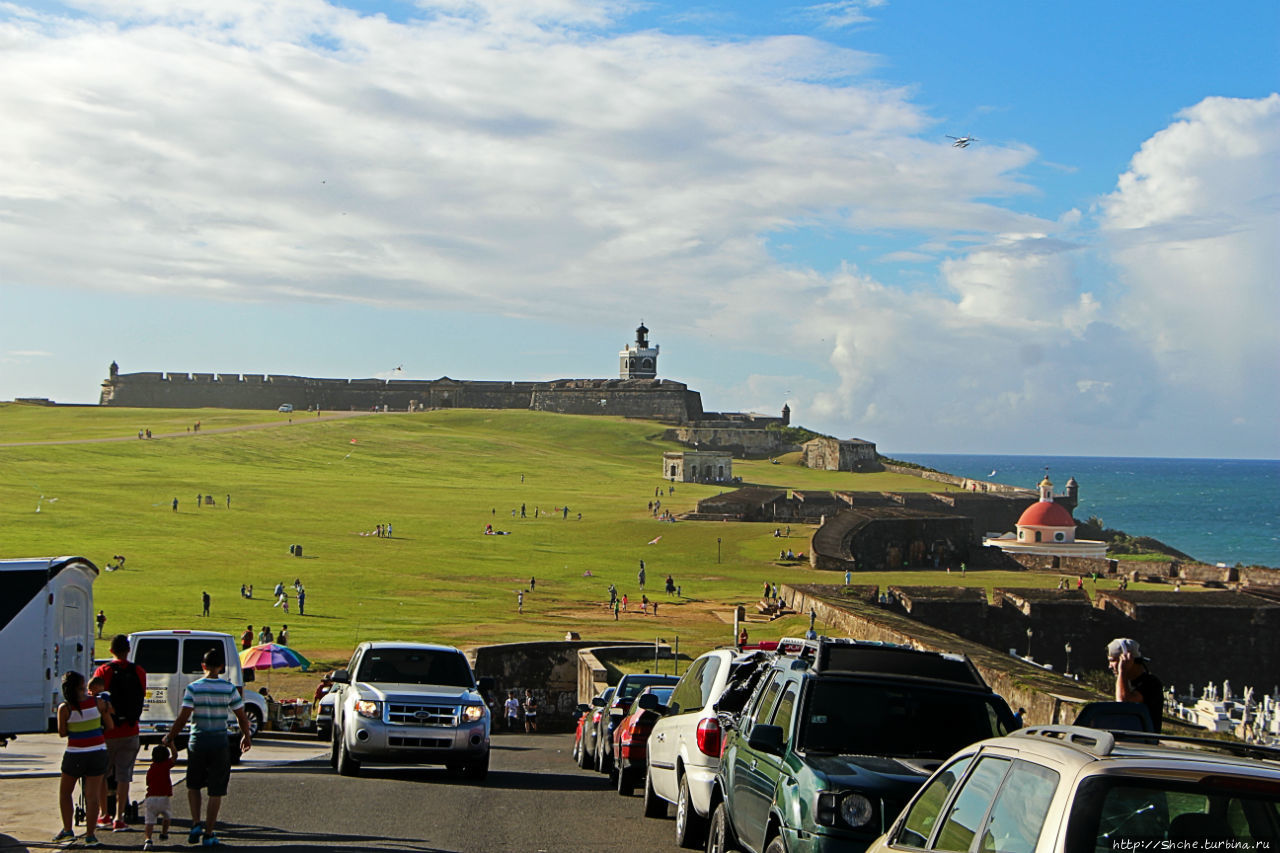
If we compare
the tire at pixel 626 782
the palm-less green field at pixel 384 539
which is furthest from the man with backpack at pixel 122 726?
the palm-less green field at pixel 384 539

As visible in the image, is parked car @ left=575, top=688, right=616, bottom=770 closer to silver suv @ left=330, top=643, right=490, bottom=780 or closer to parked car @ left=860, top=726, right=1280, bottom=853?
silver suv @ left=330, top=643, right=490, bottom=780

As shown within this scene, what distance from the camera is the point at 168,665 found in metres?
17.7

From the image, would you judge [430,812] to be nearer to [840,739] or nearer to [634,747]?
[634,747]

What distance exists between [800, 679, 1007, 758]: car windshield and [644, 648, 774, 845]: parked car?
1.57 meters

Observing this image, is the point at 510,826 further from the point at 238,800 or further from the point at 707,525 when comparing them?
the point at 707,525

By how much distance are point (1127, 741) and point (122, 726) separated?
29.5ft

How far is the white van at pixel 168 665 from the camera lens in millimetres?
17359

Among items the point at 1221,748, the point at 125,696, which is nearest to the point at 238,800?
the point at 125,696

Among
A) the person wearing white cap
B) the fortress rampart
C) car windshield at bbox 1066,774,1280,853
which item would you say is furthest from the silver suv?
the fortress rampart

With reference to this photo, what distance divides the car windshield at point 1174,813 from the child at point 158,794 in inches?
312

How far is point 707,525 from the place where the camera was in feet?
250

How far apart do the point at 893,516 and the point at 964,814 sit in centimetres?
6003

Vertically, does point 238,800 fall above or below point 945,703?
below

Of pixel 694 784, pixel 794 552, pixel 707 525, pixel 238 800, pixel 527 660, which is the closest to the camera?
pixel 694 784
